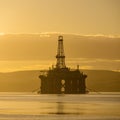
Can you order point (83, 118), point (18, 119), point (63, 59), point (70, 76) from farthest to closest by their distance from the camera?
1. point (70, 76)
2. point (63, 59)
3. point (83, 118)
4. point (18, 119)

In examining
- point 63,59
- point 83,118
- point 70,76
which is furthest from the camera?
point 70,76

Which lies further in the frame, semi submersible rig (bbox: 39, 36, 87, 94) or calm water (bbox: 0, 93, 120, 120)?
semi submersible rig (bbox: 39, 36, 87, 94)

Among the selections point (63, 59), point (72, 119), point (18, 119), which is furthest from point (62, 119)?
point (63, 59)

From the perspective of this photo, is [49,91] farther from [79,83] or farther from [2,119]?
[2,119]

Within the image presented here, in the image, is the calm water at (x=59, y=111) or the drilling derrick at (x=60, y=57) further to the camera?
the drilling derrick at (x=60, y=57)

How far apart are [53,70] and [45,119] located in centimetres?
10146

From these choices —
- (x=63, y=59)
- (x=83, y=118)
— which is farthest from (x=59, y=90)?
(x=83, y=118)

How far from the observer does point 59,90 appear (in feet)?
512

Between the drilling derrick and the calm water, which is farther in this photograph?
the drilling derrick

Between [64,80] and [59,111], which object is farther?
[64,80]

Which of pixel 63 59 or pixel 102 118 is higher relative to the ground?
pixel 63 59

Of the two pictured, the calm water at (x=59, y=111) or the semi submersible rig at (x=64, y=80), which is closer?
the calm water at (x=59, y=111)

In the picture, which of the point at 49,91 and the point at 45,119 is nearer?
the point at 45,119

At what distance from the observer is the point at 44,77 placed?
152m
